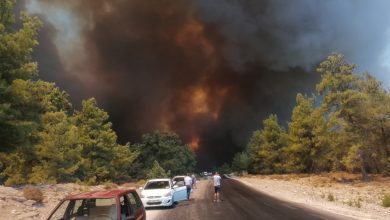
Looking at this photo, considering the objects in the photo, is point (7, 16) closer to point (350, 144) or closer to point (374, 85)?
point (350, 144)

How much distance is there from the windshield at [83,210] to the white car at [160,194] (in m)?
12.9

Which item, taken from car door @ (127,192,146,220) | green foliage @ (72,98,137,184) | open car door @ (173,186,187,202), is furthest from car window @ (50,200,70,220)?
green foliage @ (72,98,137,184)

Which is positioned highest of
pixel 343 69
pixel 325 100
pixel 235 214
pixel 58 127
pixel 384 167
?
pixel 343 69

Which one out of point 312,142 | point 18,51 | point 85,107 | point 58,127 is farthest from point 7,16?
point 312,142

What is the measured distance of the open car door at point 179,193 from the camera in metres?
24.5

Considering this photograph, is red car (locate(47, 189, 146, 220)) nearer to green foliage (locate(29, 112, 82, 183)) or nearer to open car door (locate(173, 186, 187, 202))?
open car door (locate(173, 186, 187, 202))

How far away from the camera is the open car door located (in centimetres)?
2451

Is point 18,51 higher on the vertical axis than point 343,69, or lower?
lower

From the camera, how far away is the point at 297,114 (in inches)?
2783

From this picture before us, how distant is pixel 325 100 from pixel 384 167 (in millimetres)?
12020

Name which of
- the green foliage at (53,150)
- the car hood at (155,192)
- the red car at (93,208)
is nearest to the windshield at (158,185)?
the car hood at (155,192)

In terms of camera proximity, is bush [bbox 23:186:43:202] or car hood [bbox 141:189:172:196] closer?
bush [bbox 23:186:43:202]

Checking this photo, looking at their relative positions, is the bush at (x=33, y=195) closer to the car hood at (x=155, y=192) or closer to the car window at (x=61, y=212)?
the car hood at (x=155, y=192)

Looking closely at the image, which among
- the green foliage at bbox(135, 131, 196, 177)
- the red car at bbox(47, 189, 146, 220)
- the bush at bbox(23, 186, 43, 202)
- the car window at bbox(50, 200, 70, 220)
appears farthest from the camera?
the green foliage at bbox(135, 131, 196, 177)
